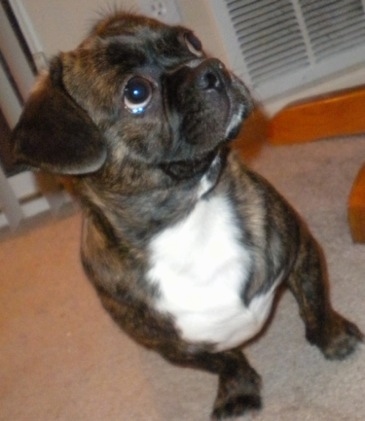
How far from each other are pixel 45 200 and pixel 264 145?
77 cm

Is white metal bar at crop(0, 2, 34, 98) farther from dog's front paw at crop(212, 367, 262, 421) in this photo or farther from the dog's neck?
dog's front paw at crop(212, 367, 262, 421)

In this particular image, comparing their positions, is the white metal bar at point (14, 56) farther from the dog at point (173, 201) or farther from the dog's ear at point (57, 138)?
the dog's ear at point (57, 138)

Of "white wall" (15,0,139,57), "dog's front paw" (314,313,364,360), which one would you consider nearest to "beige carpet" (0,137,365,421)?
"dog's front paw" (314,313,364,360)

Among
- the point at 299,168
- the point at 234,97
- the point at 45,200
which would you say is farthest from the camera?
the point at 45,200

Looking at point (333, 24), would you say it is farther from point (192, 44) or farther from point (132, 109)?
point (132, 109)

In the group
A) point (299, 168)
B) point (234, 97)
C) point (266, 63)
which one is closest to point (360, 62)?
point (266, 63)

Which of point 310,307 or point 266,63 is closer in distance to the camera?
point 310,307

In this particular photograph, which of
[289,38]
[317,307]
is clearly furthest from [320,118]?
[317,307]

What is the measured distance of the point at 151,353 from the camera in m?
1.70

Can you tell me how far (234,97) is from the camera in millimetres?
1205

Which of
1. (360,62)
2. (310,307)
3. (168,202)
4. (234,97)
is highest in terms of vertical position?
(234,97)

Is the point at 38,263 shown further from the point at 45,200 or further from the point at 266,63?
the point at 266,63

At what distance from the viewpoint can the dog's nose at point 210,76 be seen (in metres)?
1.16

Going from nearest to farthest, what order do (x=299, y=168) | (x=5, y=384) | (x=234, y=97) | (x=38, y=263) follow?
1. (x=234, y=97)
2. (x=5, y=384)
3. (x=299, y=168)
4. (x=38, y=263)
